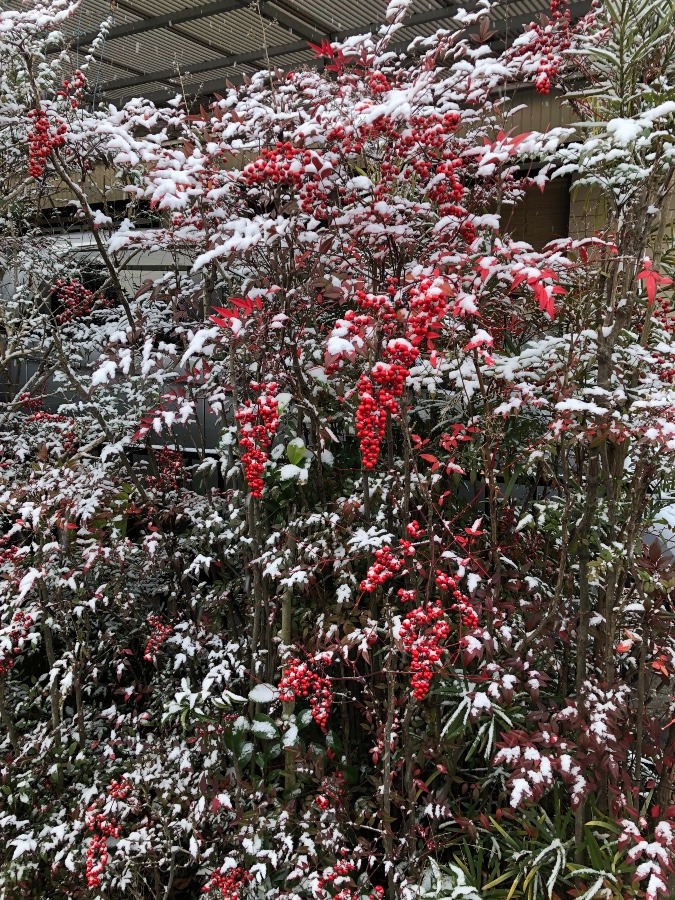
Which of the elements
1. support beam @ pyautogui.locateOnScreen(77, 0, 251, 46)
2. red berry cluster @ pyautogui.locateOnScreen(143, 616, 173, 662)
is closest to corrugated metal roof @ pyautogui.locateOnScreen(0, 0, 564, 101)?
support beam @ pyautogui.locateOnScreen(77, 0, 251, 46)

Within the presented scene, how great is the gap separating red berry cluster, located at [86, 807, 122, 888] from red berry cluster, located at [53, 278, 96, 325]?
2224mm

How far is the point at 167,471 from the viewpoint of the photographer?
2814mm

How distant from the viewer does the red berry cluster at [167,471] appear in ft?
9.18

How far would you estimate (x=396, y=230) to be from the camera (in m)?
1.80

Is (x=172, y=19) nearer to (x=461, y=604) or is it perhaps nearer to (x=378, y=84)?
(x=378, y=84)

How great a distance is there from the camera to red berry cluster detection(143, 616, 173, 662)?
251cm

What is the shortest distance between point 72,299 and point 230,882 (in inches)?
106

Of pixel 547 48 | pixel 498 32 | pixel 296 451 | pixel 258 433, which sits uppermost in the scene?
pixel 498 32

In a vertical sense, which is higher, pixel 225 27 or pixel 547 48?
pixel 225 27

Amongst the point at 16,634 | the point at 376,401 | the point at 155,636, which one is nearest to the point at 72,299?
the point at 16,634

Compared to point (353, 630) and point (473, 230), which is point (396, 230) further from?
point (353, 630)

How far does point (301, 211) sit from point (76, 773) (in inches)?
91.2

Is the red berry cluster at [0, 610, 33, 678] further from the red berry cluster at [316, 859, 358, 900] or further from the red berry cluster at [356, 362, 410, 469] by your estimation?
the red berry cluster at [356, 362, 410, 469]

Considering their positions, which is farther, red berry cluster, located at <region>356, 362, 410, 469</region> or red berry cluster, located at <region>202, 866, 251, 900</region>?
red berry cluster, located at <region>202, 866, 251, 900</region>
